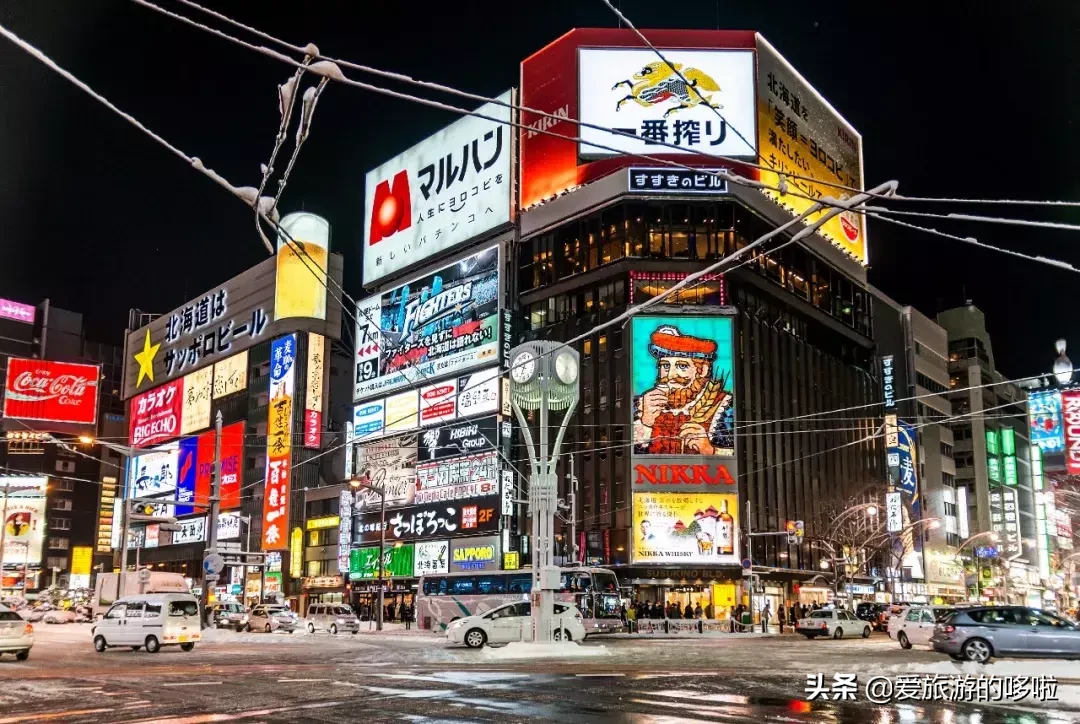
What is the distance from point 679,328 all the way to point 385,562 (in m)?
31.0

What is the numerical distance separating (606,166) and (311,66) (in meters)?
63.7

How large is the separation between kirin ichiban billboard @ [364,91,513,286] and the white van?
49933 millimetres

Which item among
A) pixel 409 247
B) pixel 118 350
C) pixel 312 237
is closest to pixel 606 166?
pixel 409 247

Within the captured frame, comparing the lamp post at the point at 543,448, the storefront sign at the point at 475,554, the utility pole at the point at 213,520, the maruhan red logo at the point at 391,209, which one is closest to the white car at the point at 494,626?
the lamp post at the point at 543,448

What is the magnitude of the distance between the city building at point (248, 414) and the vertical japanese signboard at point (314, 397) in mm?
97

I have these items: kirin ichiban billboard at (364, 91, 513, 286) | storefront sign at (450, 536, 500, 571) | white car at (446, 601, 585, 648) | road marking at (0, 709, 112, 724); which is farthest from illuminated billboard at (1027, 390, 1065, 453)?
kirin ichiban billboard at (364, 91, 513, 286)

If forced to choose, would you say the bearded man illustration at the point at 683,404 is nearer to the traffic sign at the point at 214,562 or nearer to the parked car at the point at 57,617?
the traffic sign at the point at 214,562

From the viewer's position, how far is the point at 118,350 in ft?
465

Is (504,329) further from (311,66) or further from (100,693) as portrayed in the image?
(311,66)

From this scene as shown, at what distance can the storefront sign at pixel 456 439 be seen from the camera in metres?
71.4

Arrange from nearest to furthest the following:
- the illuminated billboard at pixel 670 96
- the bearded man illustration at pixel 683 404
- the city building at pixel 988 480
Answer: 1. the bearded man illustration at pixel 683 404
2. the illuminated billboard at pixel 670 96
3. the city building at pixel 988 480

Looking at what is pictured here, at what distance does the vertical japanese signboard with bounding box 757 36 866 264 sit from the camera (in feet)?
238

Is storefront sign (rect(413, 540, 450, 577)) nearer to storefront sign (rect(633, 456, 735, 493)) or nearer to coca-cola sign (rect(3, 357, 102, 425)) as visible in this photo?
storefront sign (rect(633, 456, 735, 493))

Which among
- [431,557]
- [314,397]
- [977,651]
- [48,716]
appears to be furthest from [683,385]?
[48,716]
